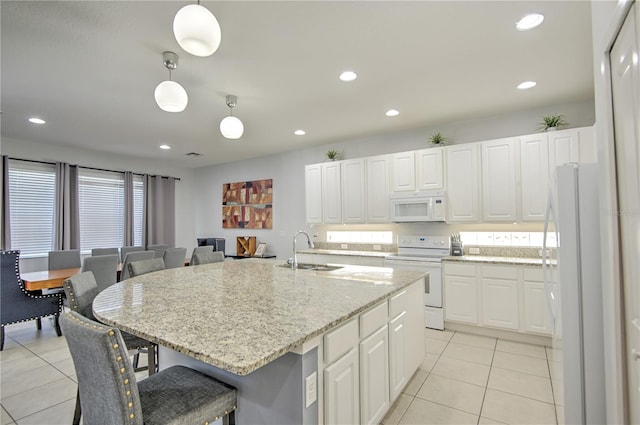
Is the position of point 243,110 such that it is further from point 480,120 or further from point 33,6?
point 480,120

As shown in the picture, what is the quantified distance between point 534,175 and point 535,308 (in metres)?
1.42

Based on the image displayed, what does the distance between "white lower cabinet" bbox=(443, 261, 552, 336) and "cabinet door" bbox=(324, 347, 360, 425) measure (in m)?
2.49

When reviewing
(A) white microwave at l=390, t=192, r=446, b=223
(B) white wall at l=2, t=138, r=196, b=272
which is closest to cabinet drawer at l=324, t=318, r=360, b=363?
(A) white microwave at l=390, t=192, r=446, b=223

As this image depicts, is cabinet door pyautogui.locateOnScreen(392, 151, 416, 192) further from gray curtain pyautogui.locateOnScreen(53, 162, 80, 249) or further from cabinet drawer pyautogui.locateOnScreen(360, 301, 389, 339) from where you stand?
gray curtain pyautogui.locateOnScreen(53, 162, 80, 249)

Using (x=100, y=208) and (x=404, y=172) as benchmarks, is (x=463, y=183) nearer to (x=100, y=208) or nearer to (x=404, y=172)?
(x=404, y=172)

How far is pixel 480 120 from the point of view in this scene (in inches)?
158

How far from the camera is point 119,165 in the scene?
599 centimetres

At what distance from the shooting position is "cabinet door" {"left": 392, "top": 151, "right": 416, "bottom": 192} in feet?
13.7

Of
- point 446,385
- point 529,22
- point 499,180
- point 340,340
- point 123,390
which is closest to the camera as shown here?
point 123,390

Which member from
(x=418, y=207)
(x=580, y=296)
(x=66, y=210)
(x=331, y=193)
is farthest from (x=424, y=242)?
(x=66, y=210)

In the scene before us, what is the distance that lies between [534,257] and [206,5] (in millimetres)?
4080

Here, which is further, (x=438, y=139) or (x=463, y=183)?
(x=438, y=139)

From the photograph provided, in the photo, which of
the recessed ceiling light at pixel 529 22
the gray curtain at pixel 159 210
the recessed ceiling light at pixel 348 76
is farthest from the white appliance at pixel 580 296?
the gray curtain at pixel 159 210

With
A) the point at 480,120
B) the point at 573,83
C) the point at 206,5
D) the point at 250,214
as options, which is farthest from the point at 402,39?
the point at 250,214
